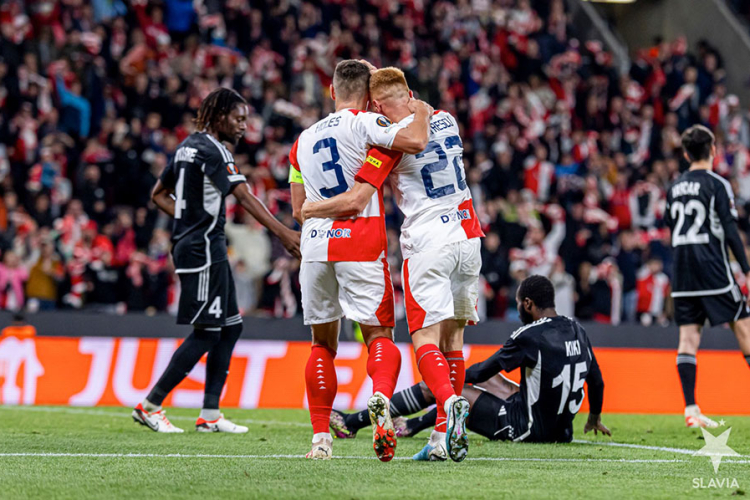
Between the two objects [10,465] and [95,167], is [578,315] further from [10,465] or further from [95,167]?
[10,465]

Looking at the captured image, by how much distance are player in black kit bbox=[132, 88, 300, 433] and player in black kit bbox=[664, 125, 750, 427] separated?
348cm

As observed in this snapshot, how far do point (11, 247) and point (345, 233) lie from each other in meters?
9.31

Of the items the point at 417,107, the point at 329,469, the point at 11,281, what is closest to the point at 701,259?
the point at 417,107

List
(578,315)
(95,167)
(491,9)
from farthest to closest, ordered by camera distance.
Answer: (491,9), (578,315), (95,167)

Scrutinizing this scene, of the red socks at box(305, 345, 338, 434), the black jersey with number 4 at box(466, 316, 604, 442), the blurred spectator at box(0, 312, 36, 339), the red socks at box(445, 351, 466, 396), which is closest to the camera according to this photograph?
the red socks at box(305, 345, 338, 434)

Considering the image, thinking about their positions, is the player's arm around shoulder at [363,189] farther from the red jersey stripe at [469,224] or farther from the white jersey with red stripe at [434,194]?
the red jersey stripe at [469,224]

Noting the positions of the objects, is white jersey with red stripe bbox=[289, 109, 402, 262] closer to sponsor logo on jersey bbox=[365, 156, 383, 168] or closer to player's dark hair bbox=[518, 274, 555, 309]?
sponsor logo on jersey bbox=[365, 156, 383, 168]

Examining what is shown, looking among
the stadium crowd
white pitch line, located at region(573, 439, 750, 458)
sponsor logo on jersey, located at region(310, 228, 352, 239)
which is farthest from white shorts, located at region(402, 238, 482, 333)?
the stadium crowd

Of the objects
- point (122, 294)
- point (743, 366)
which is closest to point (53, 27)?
point (122, 294)

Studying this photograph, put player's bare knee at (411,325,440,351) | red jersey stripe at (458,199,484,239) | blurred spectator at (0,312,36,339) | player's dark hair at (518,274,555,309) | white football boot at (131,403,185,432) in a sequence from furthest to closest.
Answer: blurred spectator at (0,312,36,339) < white football boot at (131,403,185,432) < player's dark hair at (518,274,555,309) < red jersey stripe at (458,199,484,239) < player's bare knee at (411,325,440,351)

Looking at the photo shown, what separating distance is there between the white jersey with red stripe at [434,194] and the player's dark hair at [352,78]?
437 mm

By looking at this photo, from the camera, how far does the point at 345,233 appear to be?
5223 millimetres

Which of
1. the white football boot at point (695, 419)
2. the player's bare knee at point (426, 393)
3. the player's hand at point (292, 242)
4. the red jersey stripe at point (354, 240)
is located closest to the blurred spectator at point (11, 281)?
the player's hand at point (292, 242)

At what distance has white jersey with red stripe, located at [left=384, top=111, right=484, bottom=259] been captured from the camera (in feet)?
17.8
